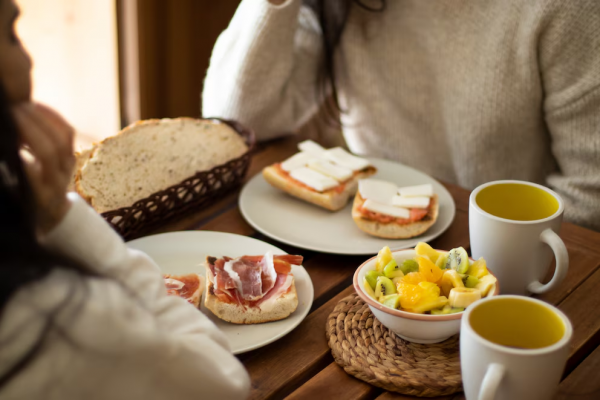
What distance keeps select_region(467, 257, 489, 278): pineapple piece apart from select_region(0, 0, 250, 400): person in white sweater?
350mm

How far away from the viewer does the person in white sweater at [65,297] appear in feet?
1.37

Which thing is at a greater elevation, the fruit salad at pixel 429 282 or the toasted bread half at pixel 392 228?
the fruit salad at pixel 429 282

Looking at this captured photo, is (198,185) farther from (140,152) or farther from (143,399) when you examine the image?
(143,399)

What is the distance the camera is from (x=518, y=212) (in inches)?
34.0

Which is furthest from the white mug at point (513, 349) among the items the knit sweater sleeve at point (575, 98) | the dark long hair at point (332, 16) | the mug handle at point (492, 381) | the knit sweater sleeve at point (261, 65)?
the dark long hair at point (332, 16)

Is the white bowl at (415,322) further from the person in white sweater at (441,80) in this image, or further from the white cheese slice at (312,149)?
the person in white sweater at (441,80)

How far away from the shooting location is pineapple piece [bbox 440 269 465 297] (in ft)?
2.36

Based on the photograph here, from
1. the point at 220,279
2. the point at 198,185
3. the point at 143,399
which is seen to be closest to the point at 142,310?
the point at 143,399

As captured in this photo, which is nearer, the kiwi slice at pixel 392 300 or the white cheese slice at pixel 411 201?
the kiwi slice at pixel 392 300

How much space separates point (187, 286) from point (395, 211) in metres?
0.41

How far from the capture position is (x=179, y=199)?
107cm

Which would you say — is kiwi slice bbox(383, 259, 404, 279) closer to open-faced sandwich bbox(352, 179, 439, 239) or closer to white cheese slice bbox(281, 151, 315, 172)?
open-faced sandwich bbox(352, 179, 439, 239)

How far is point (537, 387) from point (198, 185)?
71cm

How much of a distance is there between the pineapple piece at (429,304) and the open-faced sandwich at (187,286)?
0.99 ft
